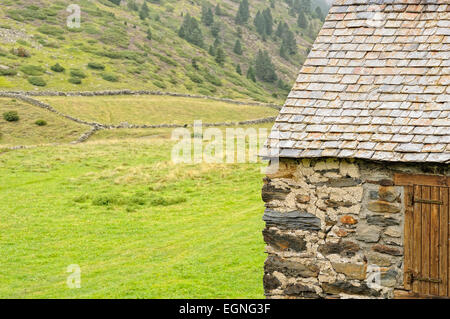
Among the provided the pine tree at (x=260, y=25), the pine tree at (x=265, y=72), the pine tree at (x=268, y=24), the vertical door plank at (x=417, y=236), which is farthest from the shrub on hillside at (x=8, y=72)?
the pine tree at (x=268, y=24)

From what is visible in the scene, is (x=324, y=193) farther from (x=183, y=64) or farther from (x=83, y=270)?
(x=183, y=64)

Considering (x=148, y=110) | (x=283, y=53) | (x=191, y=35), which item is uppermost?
(x=283, y=53)

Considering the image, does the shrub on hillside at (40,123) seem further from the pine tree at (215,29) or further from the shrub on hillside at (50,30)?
the pine tree at (215,29)

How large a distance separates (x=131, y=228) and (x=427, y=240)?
1183 centimetres

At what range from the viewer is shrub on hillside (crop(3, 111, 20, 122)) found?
48.5 meters

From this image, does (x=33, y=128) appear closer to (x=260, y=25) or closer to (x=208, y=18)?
(x=208, y=18)

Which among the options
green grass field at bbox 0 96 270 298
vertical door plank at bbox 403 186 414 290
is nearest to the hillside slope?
green grass field at bbox 0 96 270 298

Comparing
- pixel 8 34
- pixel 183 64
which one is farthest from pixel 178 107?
pixel 183 64

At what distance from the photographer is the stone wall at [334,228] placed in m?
8.93

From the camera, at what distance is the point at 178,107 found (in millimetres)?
65000

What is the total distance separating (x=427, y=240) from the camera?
8648mm

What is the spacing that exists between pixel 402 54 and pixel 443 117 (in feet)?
4.96

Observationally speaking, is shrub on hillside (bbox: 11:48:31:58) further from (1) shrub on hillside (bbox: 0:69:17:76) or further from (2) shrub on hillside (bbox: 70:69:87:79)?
(1) shrub on hillside (bbox: 0:69:17:76)

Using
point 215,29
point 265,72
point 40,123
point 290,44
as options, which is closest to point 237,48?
point 215,29
